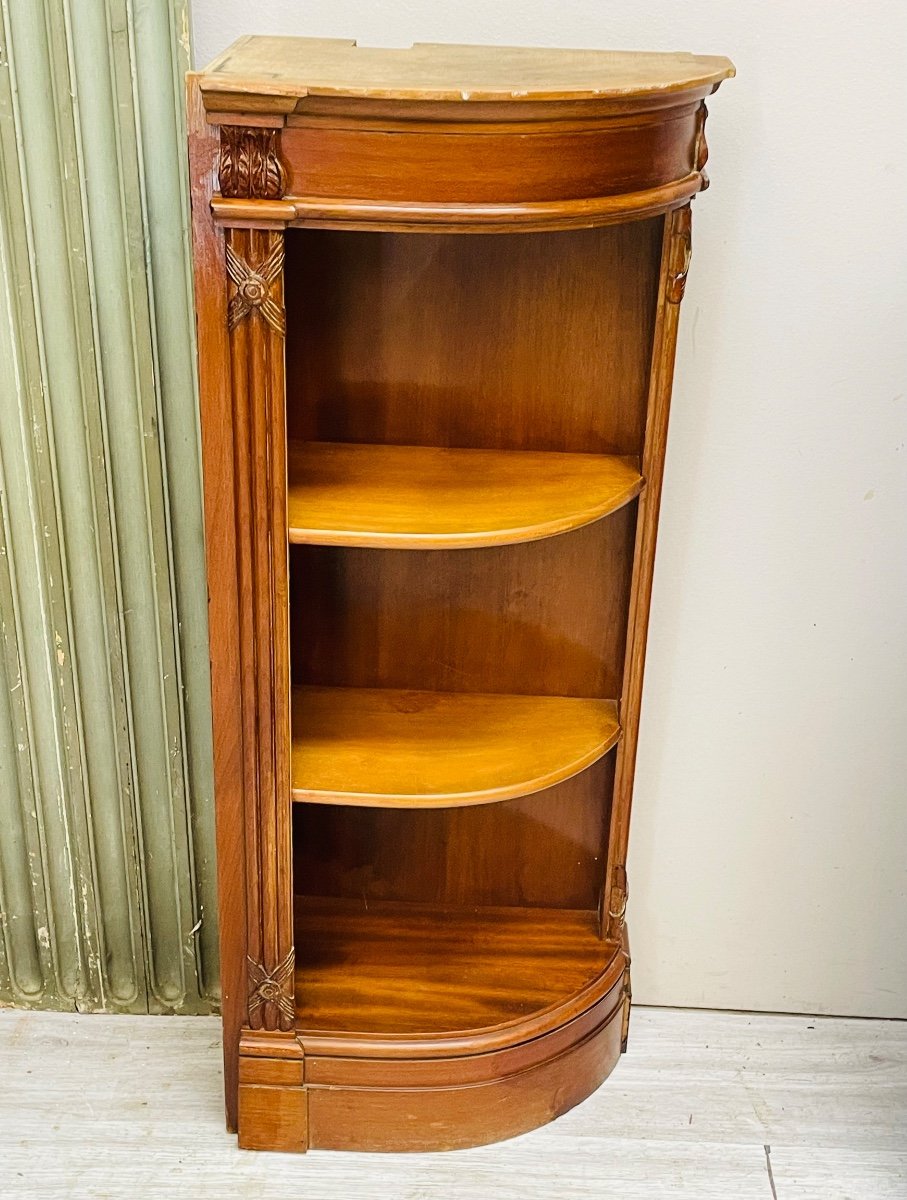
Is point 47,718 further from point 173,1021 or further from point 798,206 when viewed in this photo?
point 798,206

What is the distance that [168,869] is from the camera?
6.60ft

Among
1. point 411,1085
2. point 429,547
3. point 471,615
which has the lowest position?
point 411,1085

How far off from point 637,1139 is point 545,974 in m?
0.26

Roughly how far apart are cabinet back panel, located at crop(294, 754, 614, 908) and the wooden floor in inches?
11.6

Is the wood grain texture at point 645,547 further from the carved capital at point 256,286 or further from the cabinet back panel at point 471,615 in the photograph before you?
the carved capital at point 256,286

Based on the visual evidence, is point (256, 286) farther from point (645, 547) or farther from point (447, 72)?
point (645, 547)

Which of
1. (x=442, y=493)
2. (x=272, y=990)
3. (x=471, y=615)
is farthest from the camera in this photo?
(x=471, y=615)

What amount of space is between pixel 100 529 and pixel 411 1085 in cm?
88

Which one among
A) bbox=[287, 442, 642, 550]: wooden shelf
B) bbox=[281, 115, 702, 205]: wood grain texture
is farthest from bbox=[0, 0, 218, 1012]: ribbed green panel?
bbox=[281, 115, 702, 205]: wood grain texture

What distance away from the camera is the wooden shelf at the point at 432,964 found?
1845 mm

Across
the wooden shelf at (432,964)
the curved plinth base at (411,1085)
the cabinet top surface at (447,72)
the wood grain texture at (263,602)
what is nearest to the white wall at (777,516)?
the cabinet top surface at (447,72)

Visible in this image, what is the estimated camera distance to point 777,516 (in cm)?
186

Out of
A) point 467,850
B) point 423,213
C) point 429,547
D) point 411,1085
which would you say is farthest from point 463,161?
point 411,1085

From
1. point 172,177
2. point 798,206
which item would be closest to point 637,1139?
point 798,206
